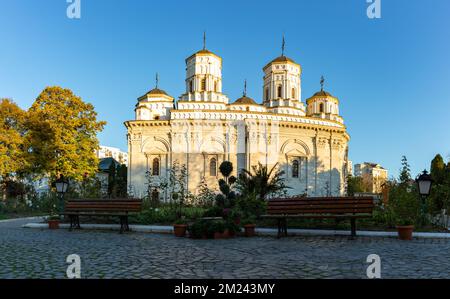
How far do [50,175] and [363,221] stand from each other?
75.2ft

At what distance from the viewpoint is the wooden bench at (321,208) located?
7859mm

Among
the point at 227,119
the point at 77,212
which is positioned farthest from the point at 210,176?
the point at 77,212

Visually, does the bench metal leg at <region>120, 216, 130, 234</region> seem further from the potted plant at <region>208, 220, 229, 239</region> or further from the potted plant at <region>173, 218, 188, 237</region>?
the potted plant at <region>208, 220, 229, 239</region>

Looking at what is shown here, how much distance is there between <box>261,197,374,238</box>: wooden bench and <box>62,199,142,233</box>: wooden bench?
3814 mm

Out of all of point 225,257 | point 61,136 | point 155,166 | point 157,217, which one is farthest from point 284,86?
point 225,257

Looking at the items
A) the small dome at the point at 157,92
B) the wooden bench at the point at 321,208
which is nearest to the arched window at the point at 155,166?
the small dome at the point at 157,92

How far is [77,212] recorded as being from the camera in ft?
33.7

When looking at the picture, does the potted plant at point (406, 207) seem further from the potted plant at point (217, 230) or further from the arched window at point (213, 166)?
the arched window at point (213, 166)

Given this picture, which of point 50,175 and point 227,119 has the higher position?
point 227,119

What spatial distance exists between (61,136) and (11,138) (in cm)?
354

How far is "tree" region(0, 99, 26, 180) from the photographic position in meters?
24.0

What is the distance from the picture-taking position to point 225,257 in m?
5.70

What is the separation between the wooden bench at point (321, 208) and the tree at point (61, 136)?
19.6m
